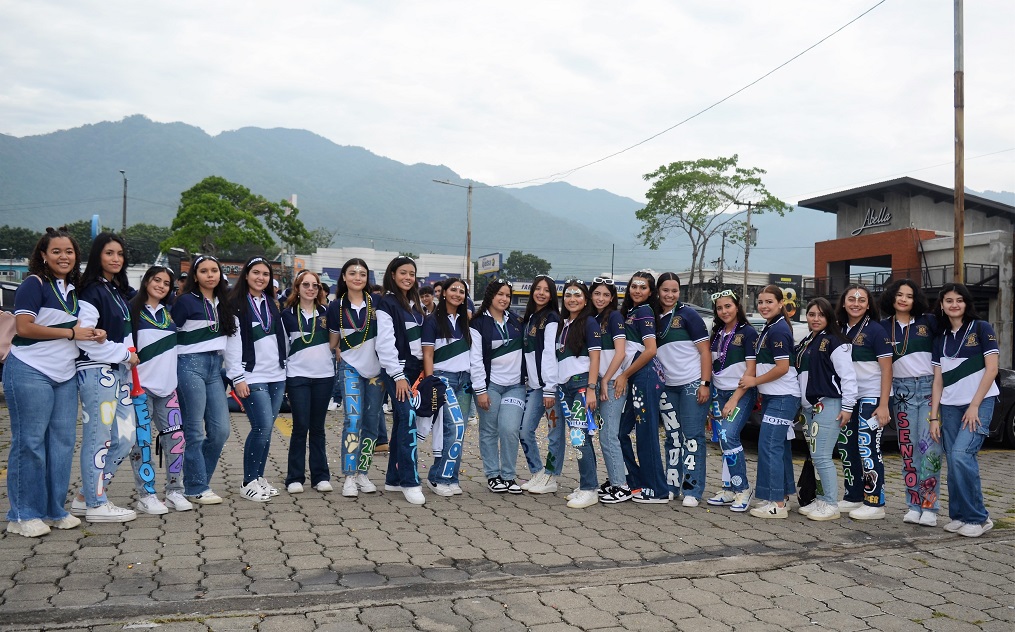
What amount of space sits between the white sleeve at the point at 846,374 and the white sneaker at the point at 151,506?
4.97 meters

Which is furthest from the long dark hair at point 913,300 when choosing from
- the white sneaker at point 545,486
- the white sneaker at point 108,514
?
the white sneaker at point 108,514

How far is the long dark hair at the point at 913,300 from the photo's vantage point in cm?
597

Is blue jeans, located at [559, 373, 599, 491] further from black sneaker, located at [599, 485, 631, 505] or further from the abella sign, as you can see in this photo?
the abella sign

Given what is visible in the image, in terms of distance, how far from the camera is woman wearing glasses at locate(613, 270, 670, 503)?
241 inches

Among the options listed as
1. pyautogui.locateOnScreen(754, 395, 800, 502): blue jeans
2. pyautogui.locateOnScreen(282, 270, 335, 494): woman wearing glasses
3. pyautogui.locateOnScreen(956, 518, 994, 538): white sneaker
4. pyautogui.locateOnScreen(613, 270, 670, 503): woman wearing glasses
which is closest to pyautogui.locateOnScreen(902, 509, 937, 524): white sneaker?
pyautogui.locateOnScreen(956, 518, 994, 538): white sneaker

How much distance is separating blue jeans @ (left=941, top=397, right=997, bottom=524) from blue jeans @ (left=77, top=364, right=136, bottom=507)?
5.78 meters

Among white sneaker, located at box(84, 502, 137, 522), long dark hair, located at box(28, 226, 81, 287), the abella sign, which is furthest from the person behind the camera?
the abella sign

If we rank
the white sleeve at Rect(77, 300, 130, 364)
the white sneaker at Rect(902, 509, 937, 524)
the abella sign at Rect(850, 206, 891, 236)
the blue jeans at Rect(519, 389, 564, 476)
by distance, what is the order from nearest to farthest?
the white sleeve at Rect(77, 300, 130, 364) < the white sneaker at Rect(902, 509, 937, 524) < the blue jeans at Rect(519, 389, 564, 476) < the abella sign at Rect(850, 206, 891, 236)

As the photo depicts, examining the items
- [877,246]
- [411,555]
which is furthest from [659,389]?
[877,246]

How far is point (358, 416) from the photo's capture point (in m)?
6.12

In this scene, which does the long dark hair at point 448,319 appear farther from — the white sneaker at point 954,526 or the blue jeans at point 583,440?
the white sneaker at point 954,526

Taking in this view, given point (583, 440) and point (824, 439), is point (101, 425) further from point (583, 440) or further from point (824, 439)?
point (824, 439)

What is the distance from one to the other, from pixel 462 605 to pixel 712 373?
10.5 feet

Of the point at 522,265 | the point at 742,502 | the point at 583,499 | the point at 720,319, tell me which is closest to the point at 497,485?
the point at 583,499
